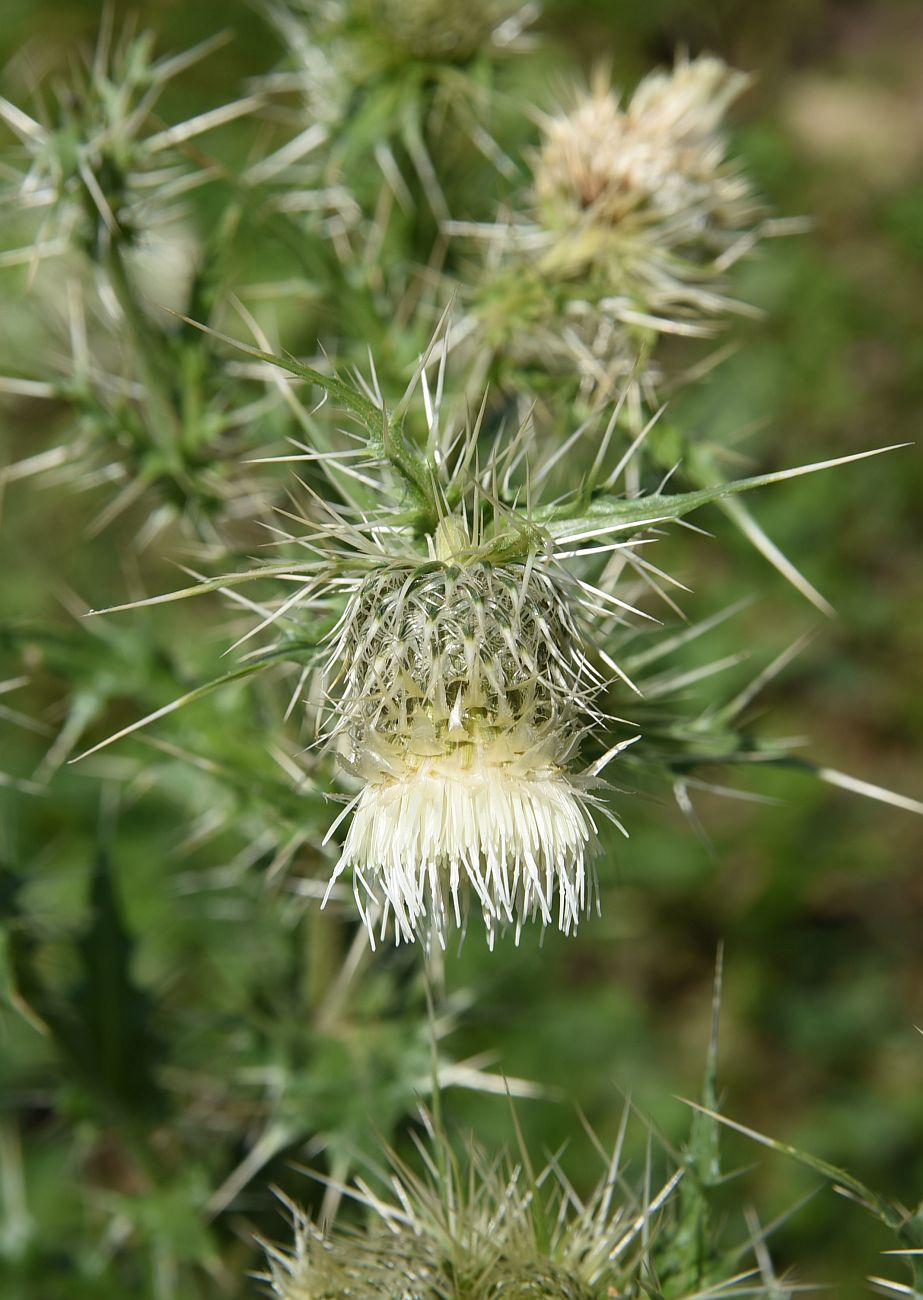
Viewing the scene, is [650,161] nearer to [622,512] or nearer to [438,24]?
[438,24]

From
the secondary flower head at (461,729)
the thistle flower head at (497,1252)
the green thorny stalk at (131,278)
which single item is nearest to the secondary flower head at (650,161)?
the green thorny stalk at (131,278)

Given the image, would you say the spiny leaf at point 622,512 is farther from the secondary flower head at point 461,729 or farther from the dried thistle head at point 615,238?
the dried thistle head at point 615,238

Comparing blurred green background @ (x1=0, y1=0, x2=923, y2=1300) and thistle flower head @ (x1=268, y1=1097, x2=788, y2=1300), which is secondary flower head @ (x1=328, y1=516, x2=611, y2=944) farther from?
blurred green background @ (x1=0, y1=0, x2=923, y2=1300)

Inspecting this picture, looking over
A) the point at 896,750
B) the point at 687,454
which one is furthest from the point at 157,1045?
the point at 896,750

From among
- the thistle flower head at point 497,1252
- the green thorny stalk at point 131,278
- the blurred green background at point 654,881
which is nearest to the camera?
the thistle flower head at point 497,1252

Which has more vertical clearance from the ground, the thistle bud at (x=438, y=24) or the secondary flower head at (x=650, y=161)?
the thistle bud at (x=438, y=24)

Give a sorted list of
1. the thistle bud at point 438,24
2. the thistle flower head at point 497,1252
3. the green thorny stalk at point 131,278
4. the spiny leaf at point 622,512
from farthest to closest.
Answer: the thistle bud at point 438,24 → the green thorny stalk at point 131,278 → the thistle flower head at point 497,1252 → the spiny leaf at point 622,512

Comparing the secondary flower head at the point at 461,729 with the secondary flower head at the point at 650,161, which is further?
the secondary flower head at the point at 650,161
